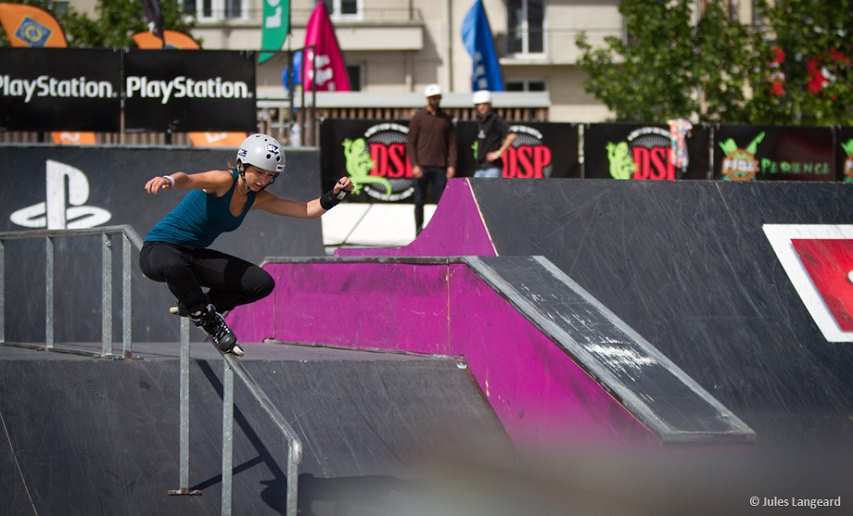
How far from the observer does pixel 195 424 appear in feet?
25.4

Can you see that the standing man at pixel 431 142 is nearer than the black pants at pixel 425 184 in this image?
Yes

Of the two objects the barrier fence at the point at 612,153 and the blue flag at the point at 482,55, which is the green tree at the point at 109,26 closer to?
the blue flag at the point at 482,55

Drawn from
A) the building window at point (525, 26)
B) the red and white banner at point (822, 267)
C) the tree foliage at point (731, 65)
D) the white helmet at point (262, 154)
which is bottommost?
the red and white banner at point (822, 267)

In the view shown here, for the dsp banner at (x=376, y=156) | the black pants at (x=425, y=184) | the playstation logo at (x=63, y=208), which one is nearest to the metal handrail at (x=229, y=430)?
the playstation logo at (x=63, y=208)

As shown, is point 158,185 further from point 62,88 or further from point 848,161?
point 848,161

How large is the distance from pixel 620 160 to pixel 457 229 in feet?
39.0

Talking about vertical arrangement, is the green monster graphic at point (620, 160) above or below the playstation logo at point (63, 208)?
above

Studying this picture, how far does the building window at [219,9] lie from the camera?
1726 inches

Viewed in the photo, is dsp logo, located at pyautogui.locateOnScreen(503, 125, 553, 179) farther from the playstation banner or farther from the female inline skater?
the female inline skater

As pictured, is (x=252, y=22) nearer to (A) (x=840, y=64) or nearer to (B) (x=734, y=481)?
(A) (x=840, y=64)

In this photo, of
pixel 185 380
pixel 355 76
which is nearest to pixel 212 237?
pixel 185 380

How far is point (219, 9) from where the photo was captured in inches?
1732

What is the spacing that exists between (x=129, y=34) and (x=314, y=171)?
64.6ft

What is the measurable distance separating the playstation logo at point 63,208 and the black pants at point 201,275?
7.96 m
